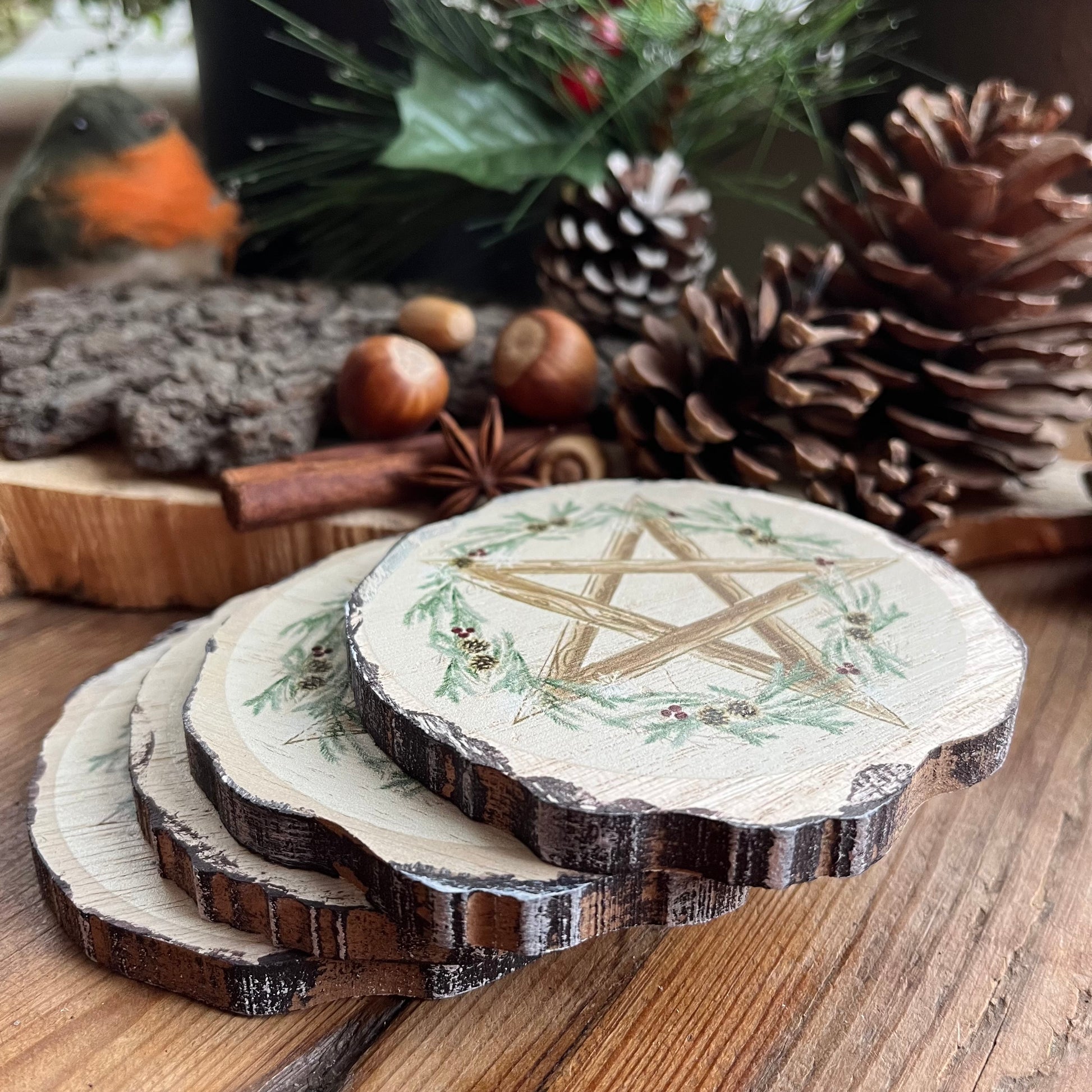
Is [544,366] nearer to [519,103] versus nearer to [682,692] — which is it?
[519,103]

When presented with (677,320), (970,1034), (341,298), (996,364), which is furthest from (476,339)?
(970,1034)

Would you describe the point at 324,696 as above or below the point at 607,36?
below

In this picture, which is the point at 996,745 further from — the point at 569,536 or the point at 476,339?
the point at 476,339

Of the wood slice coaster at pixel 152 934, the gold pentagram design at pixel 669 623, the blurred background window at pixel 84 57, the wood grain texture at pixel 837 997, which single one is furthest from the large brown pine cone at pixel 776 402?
the blurred background window at pixel 84 57

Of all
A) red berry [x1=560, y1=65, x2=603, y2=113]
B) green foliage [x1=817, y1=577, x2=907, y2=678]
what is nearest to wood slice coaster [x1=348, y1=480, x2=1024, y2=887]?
green foliage [x1=817, y1=577, x2=907, y2=678]

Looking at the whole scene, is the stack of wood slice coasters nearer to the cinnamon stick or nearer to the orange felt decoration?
the cinnamon stick

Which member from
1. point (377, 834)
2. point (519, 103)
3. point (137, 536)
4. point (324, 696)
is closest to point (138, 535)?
point (137, 536)
